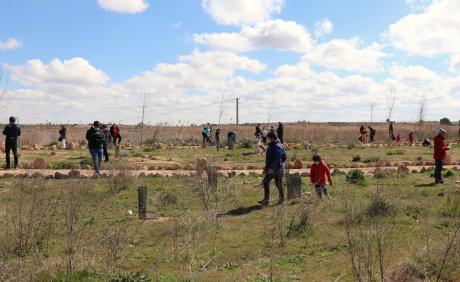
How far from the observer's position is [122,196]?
43.2 feet

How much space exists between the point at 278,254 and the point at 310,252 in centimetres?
55

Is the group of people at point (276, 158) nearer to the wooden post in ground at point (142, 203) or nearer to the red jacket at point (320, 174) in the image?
the red jacket at point (320, 174)

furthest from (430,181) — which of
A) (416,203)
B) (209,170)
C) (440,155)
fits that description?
(209,170)

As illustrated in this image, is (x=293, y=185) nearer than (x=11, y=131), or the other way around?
(x=293, y=185)

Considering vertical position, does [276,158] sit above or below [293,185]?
above

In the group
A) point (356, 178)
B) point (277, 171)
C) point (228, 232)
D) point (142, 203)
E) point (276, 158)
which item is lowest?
point (228, 232)

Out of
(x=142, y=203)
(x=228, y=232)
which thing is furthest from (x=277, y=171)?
(x=142, y=203)

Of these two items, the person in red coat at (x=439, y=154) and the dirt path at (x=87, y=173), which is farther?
the dirt path at (x=87, y=173)

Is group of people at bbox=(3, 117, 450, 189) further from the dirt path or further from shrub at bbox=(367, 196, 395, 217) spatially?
shrub at bbox=(367, 196, 395, 217)

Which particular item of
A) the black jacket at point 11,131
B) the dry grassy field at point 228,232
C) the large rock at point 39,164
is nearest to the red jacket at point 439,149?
the dry grassy field at point 228,232

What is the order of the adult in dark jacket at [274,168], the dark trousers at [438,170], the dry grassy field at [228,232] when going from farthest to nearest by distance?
the dark trousers at [438,170] → the adult in dark jacket at [274,168] → the dry grassy field at [228,232]

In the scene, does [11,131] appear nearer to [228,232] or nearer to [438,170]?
[228,232]

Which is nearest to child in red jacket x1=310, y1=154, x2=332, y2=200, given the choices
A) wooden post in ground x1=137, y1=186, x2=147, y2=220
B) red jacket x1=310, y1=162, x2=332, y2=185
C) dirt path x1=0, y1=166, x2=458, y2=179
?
red jacket x1=310, y1=162, x2=332, y2=185

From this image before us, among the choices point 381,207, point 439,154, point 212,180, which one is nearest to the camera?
point 381,207
